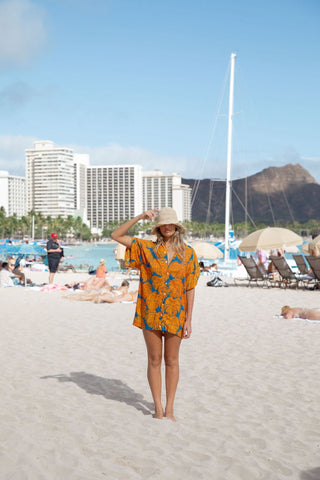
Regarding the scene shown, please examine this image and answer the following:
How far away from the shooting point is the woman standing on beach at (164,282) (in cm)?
388

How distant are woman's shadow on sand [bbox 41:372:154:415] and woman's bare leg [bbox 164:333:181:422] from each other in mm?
252

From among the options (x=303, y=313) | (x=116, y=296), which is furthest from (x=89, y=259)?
(x=303, y=313)

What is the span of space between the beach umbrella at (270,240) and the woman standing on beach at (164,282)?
40.5ft

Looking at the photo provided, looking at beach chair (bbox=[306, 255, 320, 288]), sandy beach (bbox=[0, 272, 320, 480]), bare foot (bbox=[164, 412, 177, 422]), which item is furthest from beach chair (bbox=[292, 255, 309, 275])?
bare foot (bbox=[164, 412, 177, 422])

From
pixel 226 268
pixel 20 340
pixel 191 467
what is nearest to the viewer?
pixel 191 467

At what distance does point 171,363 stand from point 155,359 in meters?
0.13

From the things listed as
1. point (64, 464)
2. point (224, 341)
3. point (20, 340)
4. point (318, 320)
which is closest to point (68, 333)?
point (20, 340)

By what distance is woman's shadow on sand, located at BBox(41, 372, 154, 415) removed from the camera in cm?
454

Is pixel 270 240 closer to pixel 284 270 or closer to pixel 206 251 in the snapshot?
pixel 284 270

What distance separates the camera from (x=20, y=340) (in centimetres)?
735

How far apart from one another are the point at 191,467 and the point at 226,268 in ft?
74.0

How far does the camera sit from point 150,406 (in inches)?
177

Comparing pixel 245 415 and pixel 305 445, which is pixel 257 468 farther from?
pixel 245 415

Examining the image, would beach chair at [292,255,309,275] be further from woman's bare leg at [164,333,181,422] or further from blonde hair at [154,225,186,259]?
blonde hair at [154,225,186,259]
